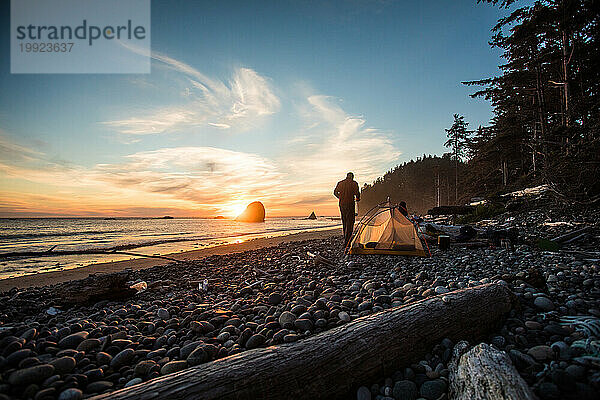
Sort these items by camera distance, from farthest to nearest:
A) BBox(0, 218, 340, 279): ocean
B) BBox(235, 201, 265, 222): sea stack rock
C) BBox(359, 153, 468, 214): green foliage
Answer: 1. BBox(235, 201, 265, 222): sea stack rock
2. BBox(359, 153, 468, 214): green foliage
3. BBox(0, 218, 340, 279): ocean

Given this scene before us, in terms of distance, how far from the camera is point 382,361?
253 centimetres

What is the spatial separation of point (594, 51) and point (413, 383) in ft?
80.3

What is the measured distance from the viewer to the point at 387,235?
30.5ft

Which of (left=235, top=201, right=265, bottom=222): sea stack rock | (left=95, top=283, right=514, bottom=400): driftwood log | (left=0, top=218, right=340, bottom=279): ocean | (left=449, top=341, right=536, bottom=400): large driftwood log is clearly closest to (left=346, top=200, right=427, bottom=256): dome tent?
(left=95, top=283, right=514, bottom=400): driftwood log

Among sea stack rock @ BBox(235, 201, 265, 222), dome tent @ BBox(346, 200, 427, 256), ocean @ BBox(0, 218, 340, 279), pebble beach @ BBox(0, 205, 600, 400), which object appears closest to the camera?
pebble beach @ BBox(0, 205, 600, 400)

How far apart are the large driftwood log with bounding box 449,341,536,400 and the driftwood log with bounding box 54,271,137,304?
6046 millimetres

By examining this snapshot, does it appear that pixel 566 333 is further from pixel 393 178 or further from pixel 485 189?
→ pixel 393 178

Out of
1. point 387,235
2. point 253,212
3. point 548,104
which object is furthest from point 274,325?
point 253,212

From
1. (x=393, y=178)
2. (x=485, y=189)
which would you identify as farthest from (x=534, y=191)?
(x=393, y=178)

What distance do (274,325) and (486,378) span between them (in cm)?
236

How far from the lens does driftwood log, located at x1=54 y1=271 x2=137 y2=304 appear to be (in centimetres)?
513

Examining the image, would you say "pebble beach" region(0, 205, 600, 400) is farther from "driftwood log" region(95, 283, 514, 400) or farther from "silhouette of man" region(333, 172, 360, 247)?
"silhouette of man" region(333, 172, 360, 247)

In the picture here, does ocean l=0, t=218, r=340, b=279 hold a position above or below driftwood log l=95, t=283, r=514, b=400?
below

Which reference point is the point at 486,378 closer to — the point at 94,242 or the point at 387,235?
the point at 387,235
